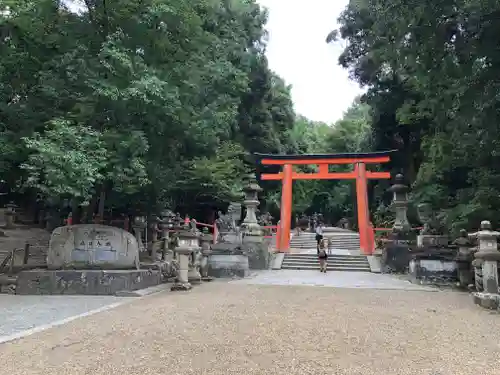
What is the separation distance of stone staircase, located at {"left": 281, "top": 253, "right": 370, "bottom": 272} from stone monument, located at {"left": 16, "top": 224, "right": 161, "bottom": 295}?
7.46 metres

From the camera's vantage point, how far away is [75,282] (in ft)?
30.6

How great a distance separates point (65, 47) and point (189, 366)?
30.1 feet

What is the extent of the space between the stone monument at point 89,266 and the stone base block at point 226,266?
3.08 m

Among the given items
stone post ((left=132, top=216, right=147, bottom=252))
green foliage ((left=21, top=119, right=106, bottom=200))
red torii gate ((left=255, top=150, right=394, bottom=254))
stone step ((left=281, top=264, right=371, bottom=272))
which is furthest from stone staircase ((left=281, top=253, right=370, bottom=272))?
green foliage ((left=21, top=119, right=106, bottom=200))

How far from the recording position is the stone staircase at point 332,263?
52.6 feet

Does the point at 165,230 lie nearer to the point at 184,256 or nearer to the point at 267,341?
the point at 184,256

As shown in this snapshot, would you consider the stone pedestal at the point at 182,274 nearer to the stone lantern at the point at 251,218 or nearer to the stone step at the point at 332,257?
the stone lantern at the point at 251,218

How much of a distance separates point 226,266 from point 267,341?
840cm

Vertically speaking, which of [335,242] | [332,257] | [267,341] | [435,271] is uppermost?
[335,242]

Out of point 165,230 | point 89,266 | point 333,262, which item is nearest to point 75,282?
point 89,266

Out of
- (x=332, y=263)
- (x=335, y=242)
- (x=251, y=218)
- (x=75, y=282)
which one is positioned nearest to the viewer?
(x=75, y=282)

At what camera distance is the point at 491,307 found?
24.0 feet

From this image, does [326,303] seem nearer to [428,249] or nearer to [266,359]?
[266,359]

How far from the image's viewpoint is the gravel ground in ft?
13.0
